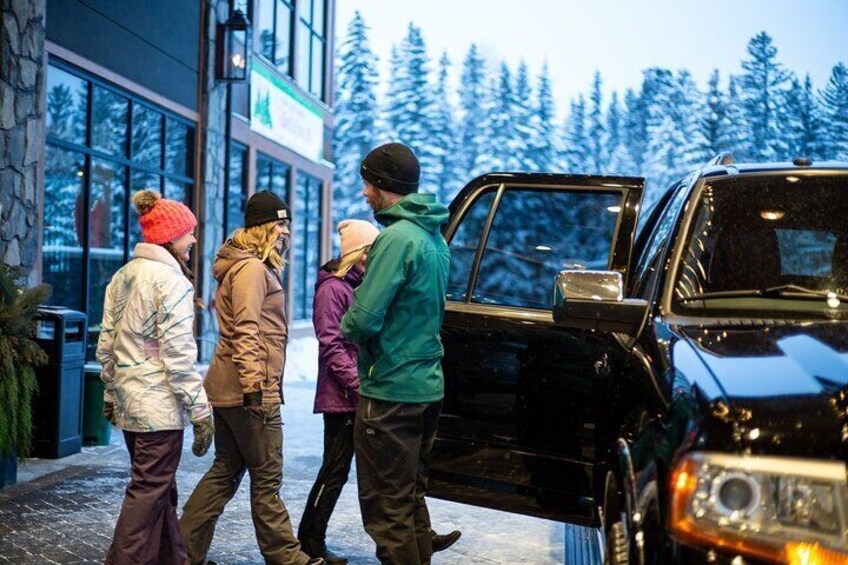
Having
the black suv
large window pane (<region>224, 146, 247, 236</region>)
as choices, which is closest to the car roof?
the black suv

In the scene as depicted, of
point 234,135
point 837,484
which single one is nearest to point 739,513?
point 837,484

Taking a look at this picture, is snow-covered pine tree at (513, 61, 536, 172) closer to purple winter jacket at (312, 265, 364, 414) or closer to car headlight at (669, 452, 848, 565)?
purple winter jacket at (312, 265, 364, 414)

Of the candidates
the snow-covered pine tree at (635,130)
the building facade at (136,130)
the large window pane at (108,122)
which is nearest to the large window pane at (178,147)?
the building facade at (136,130)

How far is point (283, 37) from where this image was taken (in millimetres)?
21844

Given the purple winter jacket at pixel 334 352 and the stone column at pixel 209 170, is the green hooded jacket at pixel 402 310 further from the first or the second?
the stone column at pixel 209 170

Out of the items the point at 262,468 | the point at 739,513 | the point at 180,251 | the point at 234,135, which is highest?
the point at 234,135

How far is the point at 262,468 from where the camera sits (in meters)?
5.28

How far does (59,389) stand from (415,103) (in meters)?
65.3

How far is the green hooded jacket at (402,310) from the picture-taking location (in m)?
4.34

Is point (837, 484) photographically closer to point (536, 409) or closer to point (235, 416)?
point (536, 409)

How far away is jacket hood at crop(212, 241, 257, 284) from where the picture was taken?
5324 millimetres

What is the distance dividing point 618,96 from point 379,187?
266ft

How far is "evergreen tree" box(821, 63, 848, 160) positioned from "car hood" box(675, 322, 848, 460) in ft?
98.2

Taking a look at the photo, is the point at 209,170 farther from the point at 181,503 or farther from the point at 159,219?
the point at 159,219
